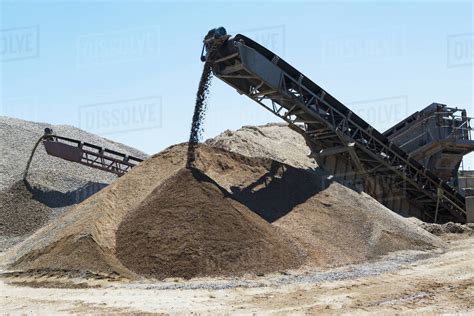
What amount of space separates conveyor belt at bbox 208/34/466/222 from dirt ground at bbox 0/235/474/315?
665 centimetres

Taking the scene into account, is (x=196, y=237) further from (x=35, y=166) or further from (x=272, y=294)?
(x=35, y=166)

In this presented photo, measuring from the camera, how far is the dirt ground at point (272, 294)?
24.2 feet

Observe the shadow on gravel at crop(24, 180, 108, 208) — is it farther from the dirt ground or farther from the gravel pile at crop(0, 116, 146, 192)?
the dirt ground

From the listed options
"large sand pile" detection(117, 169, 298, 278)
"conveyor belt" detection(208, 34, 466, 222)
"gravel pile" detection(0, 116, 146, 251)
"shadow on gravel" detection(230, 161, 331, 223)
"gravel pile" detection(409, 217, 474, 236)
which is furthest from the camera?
"gravel pile" detection(0, 116, 146, 251)

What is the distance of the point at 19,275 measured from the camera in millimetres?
10383

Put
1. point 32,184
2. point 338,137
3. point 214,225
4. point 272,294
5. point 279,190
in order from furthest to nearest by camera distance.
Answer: point 32,184 < point 338,137 < point 279,190 < point 214,225 < point 272,294

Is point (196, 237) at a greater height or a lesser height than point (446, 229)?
greater

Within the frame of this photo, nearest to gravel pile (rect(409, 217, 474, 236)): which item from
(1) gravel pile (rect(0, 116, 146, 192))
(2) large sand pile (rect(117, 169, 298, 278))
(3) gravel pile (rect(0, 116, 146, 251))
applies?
(2) large sand pile (rect(117, 169, 298, 278))

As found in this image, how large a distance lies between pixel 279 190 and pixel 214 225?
150 inches

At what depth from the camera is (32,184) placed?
19359mm

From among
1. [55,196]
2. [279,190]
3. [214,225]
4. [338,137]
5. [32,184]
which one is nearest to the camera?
[214,225]

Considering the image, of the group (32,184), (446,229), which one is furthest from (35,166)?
(446,229)

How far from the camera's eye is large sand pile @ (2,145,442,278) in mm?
10227

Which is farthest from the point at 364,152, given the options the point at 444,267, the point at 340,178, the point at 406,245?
the point at 444,267
